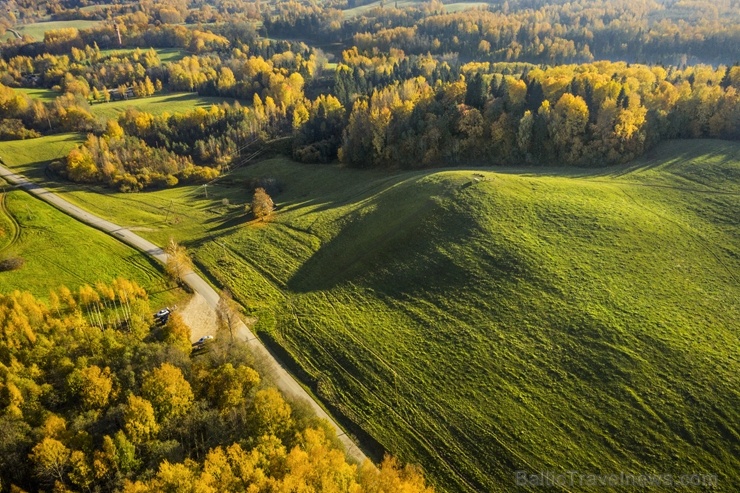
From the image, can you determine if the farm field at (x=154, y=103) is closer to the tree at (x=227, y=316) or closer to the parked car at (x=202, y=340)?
the tree at (x=227, y=316)

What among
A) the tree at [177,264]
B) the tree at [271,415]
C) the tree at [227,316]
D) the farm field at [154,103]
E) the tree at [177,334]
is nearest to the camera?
the tree at [271,415]

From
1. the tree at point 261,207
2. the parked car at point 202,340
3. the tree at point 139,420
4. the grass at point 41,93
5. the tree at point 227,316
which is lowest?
the parked car at point 202,340

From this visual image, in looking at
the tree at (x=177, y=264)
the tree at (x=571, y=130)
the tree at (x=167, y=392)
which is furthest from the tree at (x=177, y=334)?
the tree at (x=571, y=130)

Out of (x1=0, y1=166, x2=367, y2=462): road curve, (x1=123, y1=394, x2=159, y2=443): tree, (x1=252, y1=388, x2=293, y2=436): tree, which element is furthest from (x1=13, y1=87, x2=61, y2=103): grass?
(x1=252, y1=388, x2=293, y2=436): tree

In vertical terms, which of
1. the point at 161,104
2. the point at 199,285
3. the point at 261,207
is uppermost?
the point at 161,104

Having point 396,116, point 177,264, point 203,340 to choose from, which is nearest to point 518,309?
point 203,340

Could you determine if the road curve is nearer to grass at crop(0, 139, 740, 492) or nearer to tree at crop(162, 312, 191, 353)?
grass at crop(0, 139, 740, 492)

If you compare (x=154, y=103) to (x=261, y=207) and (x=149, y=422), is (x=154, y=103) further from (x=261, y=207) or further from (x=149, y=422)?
(x=149, y=422)
